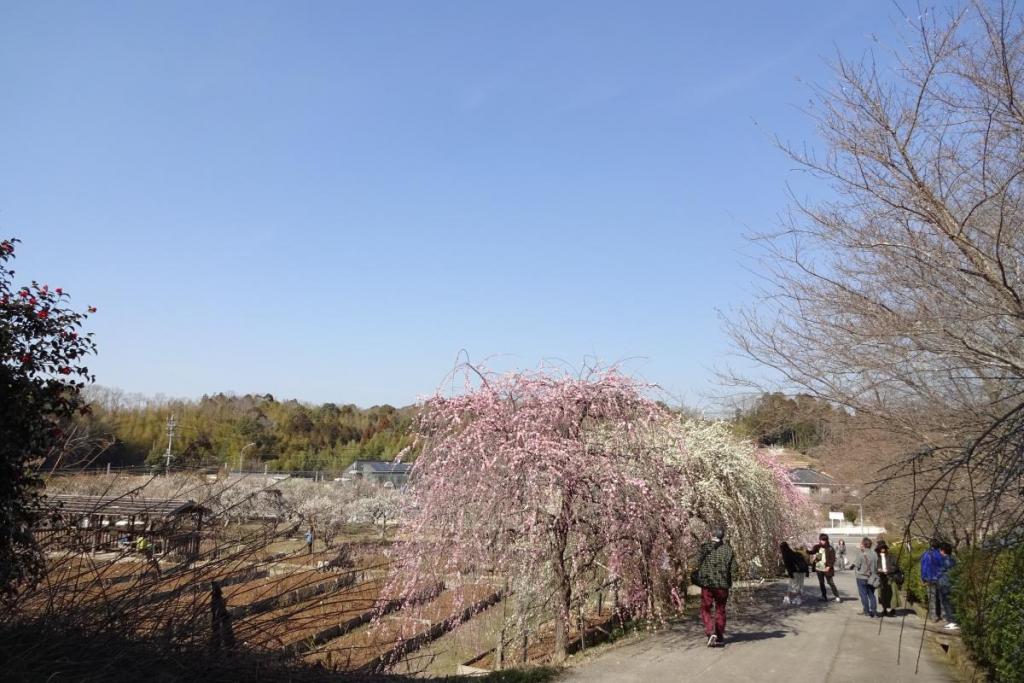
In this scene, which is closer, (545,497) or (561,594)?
(545,497)

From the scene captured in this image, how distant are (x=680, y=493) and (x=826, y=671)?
442 cm

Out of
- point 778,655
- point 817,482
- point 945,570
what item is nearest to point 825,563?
point 945,570

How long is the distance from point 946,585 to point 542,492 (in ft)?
22.8

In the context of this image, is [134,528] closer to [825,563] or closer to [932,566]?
[932,566]

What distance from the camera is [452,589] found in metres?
10.1

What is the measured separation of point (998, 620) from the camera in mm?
5750

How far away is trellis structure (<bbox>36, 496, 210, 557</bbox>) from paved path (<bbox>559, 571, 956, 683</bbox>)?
A: 619 centimetres

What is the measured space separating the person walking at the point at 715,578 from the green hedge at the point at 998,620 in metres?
2.65

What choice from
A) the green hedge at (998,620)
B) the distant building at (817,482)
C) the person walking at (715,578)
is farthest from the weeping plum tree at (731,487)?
the green hedge at (998,620)

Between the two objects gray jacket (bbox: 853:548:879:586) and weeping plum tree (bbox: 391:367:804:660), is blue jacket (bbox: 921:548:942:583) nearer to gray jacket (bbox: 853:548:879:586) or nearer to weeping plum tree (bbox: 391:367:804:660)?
gray jacket (bbox: 853:548:879:586)

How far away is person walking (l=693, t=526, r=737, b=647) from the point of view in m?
9.77

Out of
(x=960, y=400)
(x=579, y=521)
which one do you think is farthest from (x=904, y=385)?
(x=579, y=521)

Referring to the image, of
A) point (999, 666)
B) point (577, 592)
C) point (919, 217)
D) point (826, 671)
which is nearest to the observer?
point (919, 217)

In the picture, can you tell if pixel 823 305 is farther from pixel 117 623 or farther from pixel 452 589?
pixel 117 623
